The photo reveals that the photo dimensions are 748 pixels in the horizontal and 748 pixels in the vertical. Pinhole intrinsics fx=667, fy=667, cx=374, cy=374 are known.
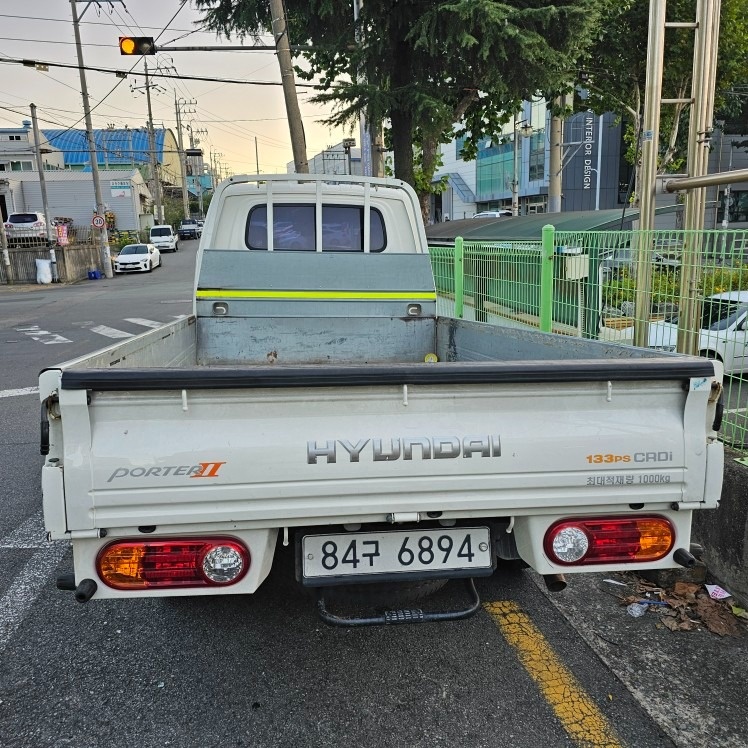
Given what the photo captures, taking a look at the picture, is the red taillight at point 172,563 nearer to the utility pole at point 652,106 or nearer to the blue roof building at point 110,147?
the utility pole at point 652,106

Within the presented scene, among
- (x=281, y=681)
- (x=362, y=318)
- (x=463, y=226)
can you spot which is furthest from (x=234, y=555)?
(x=463, y=226)

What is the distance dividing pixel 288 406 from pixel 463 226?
18919mm

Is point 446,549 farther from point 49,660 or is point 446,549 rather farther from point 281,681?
point 49,660

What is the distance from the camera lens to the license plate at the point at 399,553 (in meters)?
2.49

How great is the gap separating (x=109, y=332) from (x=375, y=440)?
1346 centimetres

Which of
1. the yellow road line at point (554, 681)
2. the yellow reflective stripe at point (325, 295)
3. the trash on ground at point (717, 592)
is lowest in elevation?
the trash on ground at point (717, 592)

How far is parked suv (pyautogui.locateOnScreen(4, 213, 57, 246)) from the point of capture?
3114cm

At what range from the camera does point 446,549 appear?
8.36 feet

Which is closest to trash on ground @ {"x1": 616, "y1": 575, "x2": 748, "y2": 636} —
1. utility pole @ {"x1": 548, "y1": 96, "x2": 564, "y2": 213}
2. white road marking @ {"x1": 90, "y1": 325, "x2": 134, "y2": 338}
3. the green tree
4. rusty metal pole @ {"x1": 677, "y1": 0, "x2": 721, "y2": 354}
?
rusty metal pole @ {"x1": 677, "y1": 0, "x2": 721, "y2": 354}

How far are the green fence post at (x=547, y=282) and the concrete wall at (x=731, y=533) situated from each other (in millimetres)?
2429

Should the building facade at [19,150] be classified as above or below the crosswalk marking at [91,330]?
above

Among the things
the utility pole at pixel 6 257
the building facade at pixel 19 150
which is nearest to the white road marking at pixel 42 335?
the utility pole at pixel 6 257

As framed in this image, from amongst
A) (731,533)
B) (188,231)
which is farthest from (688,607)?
(188,231)

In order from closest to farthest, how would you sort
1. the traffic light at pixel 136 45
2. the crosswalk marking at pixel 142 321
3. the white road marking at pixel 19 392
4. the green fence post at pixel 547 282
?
the green fence post at pixel 547 282 < the white road marking at pixel 19 392 < the traffic light at pixel 136 45 < the crosswalk marking at pixel 142 321
